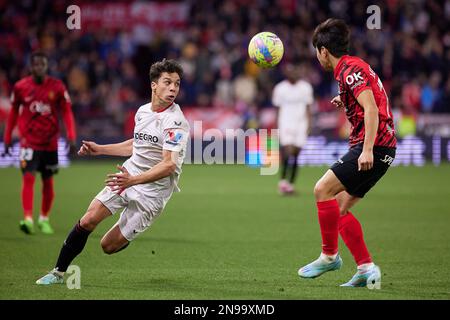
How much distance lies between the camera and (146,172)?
288 inches

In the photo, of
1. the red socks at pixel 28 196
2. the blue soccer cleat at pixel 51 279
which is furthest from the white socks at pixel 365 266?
the red socks at pixel 28 196

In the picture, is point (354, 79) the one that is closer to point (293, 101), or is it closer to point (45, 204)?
point (45, 204)

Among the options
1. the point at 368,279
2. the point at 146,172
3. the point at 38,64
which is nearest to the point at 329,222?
the point at 368,279

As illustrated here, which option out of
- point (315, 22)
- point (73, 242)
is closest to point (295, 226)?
point (73, 242)

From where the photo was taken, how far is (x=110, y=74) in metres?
24.2

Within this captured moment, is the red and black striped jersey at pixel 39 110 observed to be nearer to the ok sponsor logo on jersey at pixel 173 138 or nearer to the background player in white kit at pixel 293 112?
the ok sponsor logo on jersey at pixel 173 138

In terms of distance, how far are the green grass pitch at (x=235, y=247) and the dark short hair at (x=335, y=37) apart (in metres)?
2.07

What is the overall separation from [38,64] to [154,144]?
159 inches

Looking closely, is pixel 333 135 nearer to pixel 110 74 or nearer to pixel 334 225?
pixel 110 74

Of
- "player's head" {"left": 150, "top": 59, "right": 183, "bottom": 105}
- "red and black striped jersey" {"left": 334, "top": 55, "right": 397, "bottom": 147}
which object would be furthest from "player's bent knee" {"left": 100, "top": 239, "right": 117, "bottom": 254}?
"red and black striped jersey" {"left": 334, "top": 55, "right": 397, "bottom": 147}

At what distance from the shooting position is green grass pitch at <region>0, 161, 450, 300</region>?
7258mm

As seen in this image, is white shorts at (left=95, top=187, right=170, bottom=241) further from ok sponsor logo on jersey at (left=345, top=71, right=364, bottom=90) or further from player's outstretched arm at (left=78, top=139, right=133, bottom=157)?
ok sponsor logo on jersey at (left=345, top=71, right=364, bottom=90)
